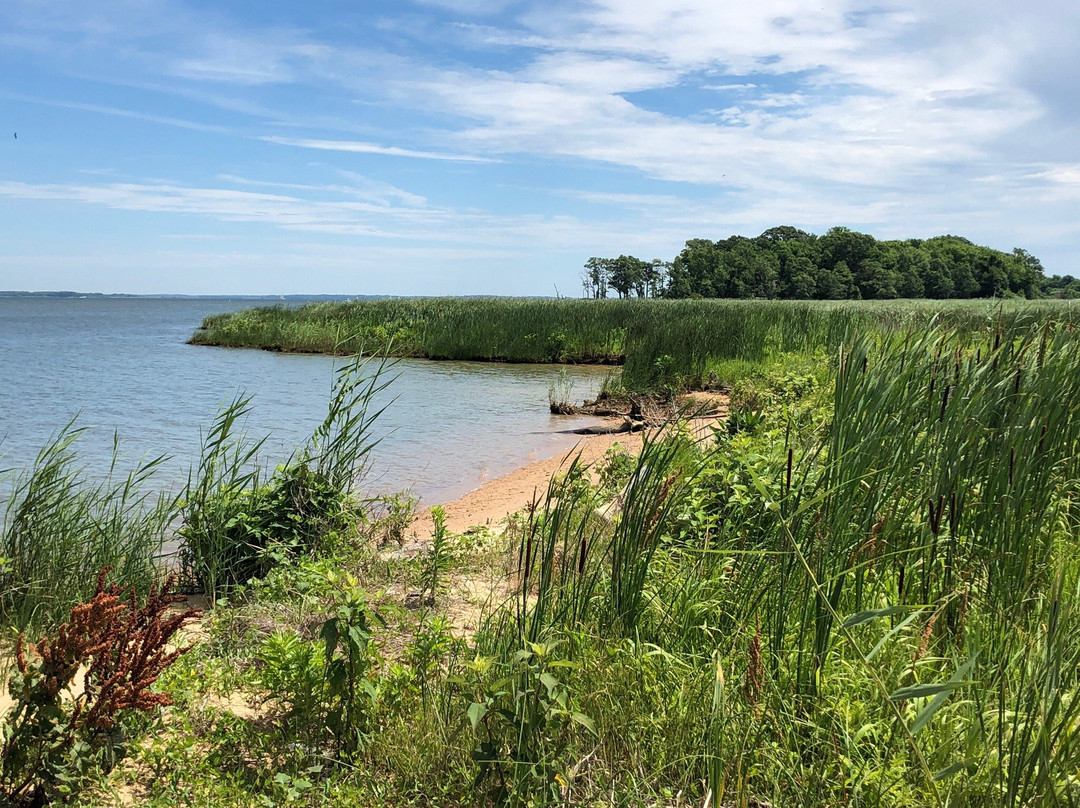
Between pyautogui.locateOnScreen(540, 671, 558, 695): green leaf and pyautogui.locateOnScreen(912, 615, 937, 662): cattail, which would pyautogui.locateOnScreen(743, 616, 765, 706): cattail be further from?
pyautogui.locateOnScreen(540, 671, 558, 695): green leaf

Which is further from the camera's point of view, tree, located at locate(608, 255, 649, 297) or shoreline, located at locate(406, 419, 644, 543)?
tree, located at locate(608, 255, 649, 297)

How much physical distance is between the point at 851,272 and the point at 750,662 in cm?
7925

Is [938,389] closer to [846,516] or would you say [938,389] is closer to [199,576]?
[846,516]

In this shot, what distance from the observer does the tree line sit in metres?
69.5

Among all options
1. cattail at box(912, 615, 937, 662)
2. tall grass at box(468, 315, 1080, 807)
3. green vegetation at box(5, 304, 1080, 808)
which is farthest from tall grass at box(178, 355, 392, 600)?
cattail at box(912, 615, 937, 662)

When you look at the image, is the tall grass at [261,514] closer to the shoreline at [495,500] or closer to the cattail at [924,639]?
the shoreline at [495,500]

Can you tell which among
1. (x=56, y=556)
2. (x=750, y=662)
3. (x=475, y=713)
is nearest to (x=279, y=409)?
(x=56, y=556)

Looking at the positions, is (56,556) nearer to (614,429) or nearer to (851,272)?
(614,429)

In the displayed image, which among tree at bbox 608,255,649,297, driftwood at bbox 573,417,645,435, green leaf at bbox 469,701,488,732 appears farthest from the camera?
tree at bbox 608,255,649,297

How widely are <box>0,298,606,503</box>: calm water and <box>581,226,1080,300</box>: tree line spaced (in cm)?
5071

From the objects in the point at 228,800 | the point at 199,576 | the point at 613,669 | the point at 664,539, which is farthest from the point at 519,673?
the point at 199,576

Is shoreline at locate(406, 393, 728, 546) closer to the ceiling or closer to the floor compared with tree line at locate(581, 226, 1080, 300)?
closer to the floor

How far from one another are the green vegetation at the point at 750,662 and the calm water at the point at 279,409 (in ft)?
11.2

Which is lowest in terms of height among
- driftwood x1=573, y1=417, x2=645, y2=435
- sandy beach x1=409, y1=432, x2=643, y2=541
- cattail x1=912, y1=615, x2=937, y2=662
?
sandy beach x1=409, y1=432, x2=643, y2=541
